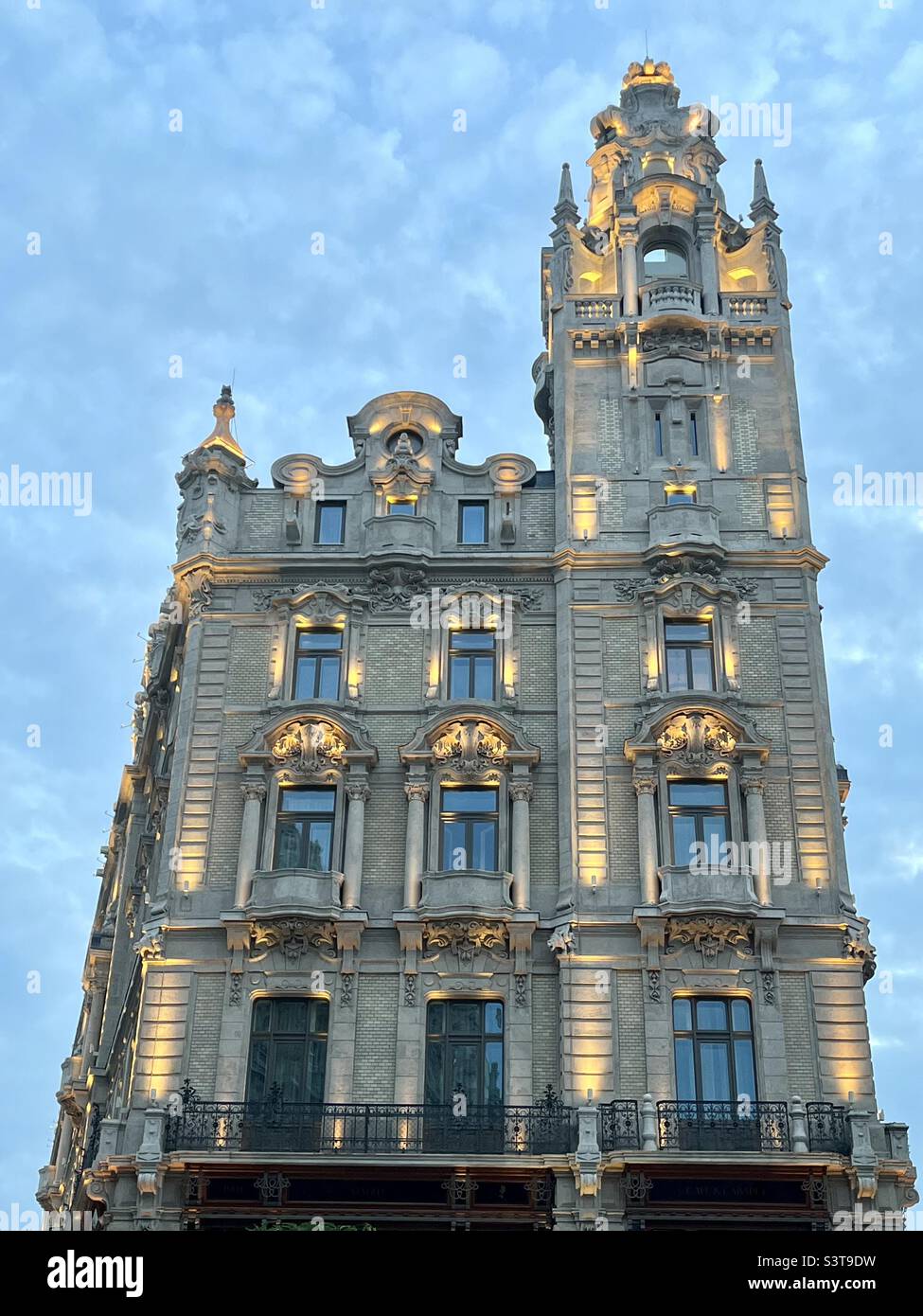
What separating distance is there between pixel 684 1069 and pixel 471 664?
1220 cm

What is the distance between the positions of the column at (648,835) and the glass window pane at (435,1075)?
19.3 feet

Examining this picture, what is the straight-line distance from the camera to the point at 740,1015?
1439 inches

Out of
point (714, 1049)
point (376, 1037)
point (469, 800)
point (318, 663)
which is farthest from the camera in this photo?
point (318, 663)

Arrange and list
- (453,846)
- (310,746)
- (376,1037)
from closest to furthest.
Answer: (376,1037)
(453,846)
(310,746)

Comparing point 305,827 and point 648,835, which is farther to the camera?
point 305,827

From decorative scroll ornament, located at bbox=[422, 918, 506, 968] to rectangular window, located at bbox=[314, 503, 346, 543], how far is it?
12.5 metres

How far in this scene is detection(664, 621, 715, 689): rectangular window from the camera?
41.6m

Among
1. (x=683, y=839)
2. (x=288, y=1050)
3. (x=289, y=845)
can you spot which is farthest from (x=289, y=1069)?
(x=683, y=839)

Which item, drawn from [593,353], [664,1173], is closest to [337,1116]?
[664,1173]

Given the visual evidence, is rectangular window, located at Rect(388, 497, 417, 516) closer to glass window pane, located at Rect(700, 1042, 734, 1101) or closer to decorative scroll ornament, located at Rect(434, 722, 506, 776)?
decorative scroll ornament, located at Rect(434, 722, 506, 776)

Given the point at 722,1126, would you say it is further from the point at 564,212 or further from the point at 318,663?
the point at 564,212

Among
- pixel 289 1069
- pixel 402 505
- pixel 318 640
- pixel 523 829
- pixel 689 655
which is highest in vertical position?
pixel 402 505
